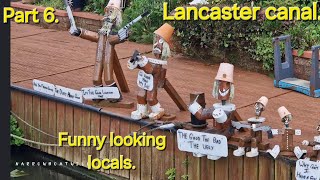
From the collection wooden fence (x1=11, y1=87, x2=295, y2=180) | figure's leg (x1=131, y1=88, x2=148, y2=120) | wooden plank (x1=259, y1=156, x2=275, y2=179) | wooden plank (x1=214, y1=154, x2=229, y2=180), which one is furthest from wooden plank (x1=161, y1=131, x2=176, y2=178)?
wooden plank (x1=259, y1=156, x2=275, y2=179)

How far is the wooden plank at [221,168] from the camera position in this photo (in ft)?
23.5

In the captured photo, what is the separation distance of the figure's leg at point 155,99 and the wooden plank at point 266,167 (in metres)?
1.14

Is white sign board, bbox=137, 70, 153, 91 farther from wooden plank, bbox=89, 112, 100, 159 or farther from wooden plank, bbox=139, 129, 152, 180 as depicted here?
wooden plank, bbox=89, 112, 100, 159

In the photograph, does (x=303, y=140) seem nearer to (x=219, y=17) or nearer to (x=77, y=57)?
(x=219, y=17)

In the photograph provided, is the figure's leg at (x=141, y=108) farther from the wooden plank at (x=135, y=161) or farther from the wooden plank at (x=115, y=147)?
the wooden plank at (x=115, y=147)

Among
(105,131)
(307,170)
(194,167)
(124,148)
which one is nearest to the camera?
(307,170)

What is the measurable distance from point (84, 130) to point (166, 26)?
142 cm

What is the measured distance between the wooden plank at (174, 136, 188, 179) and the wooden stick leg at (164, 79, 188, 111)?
1.67ft

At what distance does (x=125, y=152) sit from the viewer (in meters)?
8.09

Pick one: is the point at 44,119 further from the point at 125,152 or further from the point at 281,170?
the point at 281,170

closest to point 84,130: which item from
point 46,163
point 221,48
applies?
point 46,163

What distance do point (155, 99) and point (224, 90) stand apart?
815 millimetres

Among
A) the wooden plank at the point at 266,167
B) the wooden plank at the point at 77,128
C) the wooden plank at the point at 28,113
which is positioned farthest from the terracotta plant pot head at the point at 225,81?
the wooden plank at the point at 28,113

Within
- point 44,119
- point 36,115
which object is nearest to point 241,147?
point 44,119
